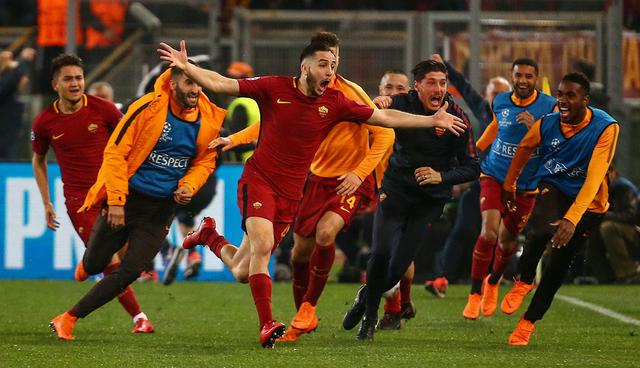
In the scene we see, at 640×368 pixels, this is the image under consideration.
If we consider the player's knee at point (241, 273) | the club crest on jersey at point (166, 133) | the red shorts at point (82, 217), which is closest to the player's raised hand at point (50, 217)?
the red shorts at point (82, 217)

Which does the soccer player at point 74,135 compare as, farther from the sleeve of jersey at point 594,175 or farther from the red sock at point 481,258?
the sleeve of jersey at point 594,175

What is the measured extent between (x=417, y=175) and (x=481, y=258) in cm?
249

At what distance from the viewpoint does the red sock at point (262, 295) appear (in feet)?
29.0

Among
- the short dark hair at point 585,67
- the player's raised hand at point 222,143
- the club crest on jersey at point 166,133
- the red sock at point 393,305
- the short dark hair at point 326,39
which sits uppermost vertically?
the short dark hair at point 326,39

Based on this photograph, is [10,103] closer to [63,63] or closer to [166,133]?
[63,63]

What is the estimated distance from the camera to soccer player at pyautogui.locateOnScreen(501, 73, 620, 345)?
9250 millimetres

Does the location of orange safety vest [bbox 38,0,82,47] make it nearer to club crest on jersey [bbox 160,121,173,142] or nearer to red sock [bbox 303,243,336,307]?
club crest on jersey [bbox 160,121,173,142]

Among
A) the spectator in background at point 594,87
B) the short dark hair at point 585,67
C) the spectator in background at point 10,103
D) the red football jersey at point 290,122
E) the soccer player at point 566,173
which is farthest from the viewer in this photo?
Answer: the spectator in background at point 10,103

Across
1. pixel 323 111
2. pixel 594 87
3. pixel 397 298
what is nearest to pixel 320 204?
pixel 323 111

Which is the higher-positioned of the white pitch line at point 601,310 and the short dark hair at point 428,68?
the short dark hair at point 428,68

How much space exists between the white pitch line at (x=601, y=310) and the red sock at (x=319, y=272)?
2.89m

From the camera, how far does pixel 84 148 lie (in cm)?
1090

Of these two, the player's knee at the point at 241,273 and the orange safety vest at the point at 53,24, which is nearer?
the player's knee at the point at 241,273

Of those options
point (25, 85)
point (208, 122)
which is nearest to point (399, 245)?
point (208, 122)
